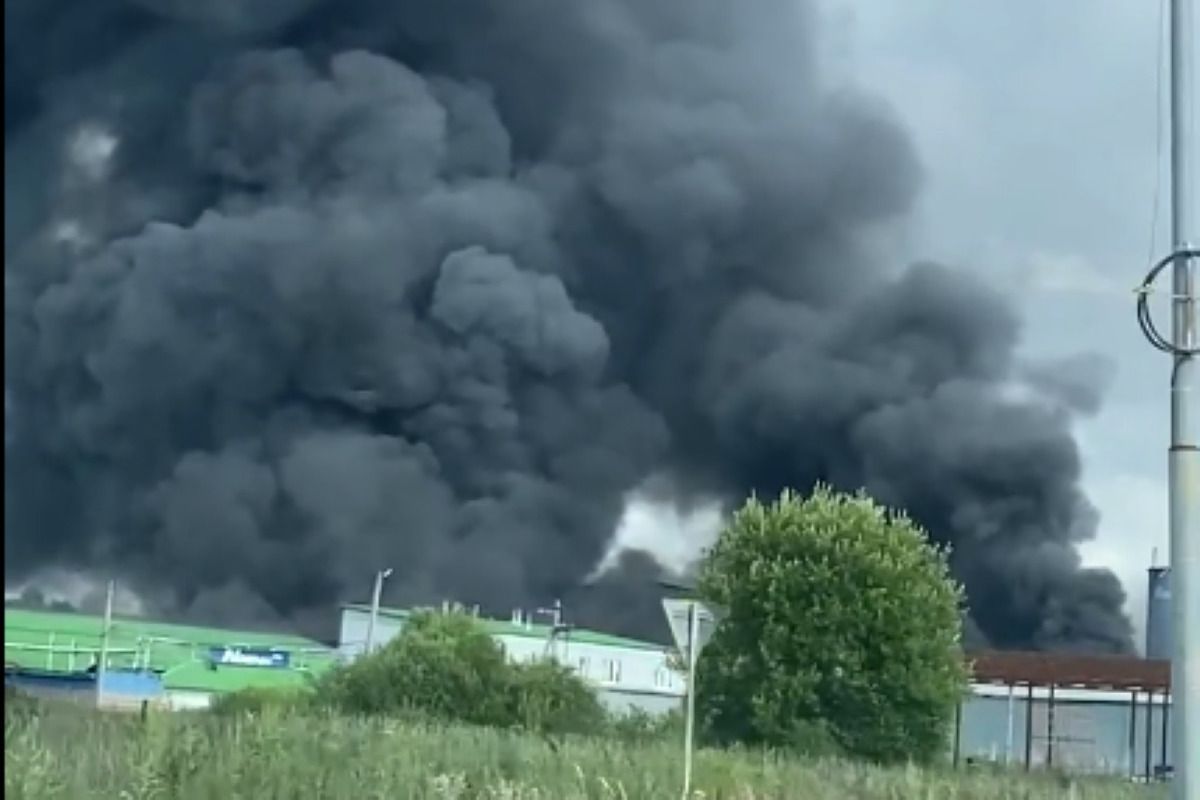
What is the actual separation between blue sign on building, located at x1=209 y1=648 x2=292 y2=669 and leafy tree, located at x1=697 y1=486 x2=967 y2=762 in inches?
1064

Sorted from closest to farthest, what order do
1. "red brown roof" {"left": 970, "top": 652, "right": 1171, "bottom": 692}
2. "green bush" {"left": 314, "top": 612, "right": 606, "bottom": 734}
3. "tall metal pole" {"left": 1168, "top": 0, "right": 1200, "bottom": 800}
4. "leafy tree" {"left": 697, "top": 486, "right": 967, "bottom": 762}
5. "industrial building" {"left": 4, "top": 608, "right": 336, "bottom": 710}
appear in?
"tall metal pole" {"left": 1168, "top": 0, "right": 1200, "bottom": 800}
"leafy tree" {"left": 697, "top": 486, "right": 967, "bottom": 762}
"green bush" {"left": 314, "top": 612, "right": 606, "bottom": 734}
"red brown roof" {"left": 970, "top": 652, "right": 1171, "bottom": 692}
"industrial building" {"left": 4, "top": 608, "right": 336, "bottom": 710}

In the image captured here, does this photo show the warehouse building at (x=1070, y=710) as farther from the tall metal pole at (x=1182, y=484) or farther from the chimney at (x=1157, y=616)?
Answer: the tall metal pole at (x=1182, y=484)

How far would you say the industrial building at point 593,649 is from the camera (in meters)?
61.8

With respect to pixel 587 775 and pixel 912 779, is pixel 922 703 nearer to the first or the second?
pixel 912 779

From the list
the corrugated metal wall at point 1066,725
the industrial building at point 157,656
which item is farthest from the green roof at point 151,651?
the corrugated metal wall at point 1066,725

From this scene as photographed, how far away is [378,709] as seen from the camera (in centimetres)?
3488

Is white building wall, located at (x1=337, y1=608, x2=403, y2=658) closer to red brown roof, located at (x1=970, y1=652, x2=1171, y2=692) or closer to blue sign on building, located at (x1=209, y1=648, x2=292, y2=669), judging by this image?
blue sign on building, located at (x1=209, y1=648, x2=292, y2=669)

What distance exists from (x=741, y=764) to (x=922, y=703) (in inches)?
545

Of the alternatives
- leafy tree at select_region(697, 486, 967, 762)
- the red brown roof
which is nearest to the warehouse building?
the red brown roof

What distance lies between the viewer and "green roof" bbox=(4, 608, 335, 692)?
161 feet

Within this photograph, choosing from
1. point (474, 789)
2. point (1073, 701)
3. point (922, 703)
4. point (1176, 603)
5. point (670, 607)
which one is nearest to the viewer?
point (1176, 603)

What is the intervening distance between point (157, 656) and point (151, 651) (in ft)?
3.33

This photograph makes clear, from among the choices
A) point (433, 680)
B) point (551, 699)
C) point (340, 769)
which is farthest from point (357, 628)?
point (340, 769)

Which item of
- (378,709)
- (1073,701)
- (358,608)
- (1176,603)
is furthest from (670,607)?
(358,608)
